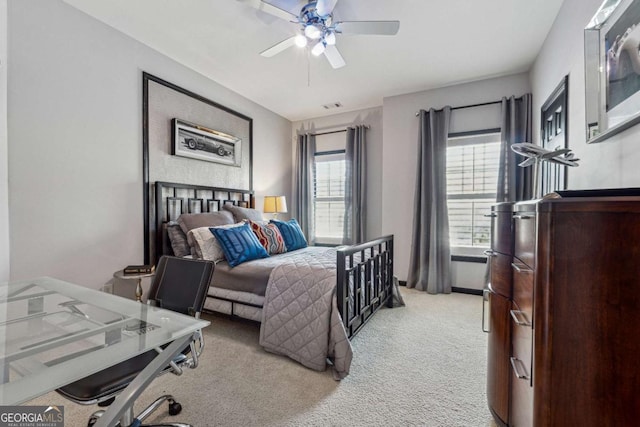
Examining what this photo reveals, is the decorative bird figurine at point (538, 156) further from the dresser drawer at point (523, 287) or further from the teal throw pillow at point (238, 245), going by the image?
the teal throw pillow at point (238, 245)

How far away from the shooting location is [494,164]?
3525 millimetres

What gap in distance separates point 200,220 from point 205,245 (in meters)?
0.41

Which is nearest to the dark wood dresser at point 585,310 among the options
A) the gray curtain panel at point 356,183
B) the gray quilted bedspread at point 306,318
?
the gray quilted bedspread at point 306,318

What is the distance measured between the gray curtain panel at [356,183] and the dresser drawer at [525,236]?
3.18 m

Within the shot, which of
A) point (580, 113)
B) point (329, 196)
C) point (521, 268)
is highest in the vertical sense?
point (580, 113)

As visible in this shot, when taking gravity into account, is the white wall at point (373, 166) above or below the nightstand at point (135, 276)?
above

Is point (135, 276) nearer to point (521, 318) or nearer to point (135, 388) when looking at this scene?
point (135, 388)

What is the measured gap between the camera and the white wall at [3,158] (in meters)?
1.85

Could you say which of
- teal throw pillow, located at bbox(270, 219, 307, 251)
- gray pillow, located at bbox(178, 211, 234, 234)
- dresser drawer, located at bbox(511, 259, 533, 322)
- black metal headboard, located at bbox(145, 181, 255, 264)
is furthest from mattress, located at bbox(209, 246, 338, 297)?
dresser drawer, located at bbox(511, 259, 533, 322)

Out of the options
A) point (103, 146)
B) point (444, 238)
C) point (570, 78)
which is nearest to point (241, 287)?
point (103, 146)

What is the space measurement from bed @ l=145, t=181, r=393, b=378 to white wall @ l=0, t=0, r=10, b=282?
3.19 feet

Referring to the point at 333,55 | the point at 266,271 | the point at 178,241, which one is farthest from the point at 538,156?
the point at 178,241

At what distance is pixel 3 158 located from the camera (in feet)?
6.09

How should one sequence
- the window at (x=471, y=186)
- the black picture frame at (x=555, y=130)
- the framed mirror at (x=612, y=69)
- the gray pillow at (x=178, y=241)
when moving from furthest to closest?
the window at (x=471, y=186), the gray pillow at (x=178, y=241), the black picture frame at (x=555, y=130), the framed mirror at (x=612, y=69)
